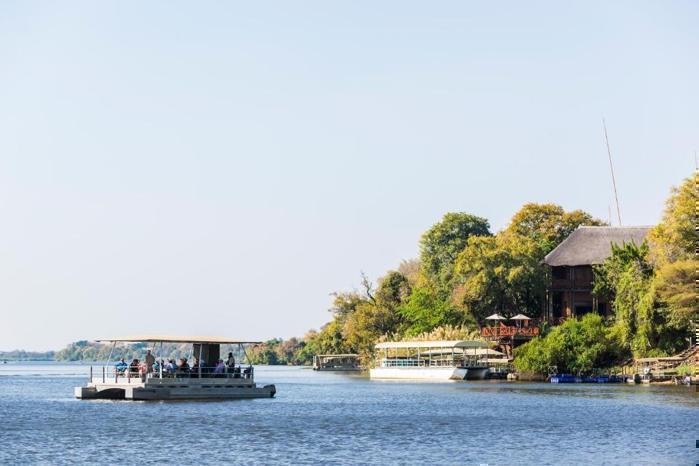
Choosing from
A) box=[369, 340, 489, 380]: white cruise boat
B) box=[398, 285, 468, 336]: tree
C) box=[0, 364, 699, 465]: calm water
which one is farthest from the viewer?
box=[398, 285, 468, 336]: tree

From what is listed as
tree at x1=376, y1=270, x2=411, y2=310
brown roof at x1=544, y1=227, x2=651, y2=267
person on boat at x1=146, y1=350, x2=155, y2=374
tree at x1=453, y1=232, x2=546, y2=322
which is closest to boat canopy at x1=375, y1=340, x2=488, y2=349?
tree at x1=453, y1=232, x2=546, y2=322

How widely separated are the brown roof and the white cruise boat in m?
10.5

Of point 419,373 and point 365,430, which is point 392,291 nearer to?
point 419,373

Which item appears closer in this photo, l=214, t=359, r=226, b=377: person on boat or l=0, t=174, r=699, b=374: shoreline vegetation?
l=214, t=359, r=226, b=377: person on boat

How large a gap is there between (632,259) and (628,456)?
2095 inches

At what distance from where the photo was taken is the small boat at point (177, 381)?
57.8 metres

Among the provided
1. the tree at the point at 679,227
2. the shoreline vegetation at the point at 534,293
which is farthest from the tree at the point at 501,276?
the tree at the point at 679,227

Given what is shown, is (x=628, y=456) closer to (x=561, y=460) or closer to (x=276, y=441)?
(x=561, y=460)

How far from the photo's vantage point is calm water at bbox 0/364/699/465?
36344mm

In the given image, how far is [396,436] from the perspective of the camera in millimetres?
42875

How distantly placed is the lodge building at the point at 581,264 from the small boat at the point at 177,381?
146ft

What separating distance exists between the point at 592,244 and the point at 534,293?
6380mm

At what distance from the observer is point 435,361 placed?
99.4 metres

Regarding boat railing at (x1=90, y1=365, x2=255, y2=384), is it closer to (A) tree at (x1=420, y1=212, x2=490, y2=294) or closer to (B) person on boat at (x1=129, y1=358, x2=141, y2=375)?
(B) person on boat at (x1=129, y1=358, x2=141, y2=375)
